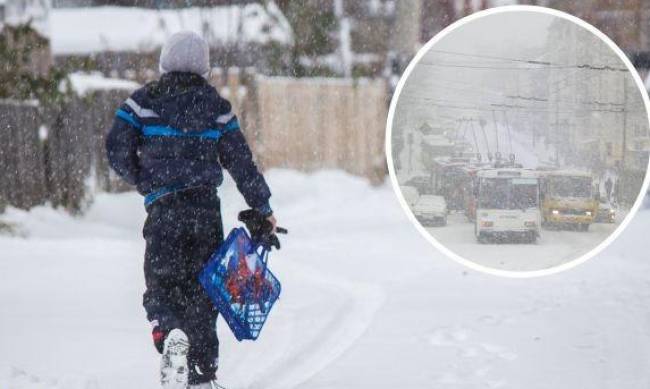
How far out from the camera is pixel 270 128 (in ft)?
51.4

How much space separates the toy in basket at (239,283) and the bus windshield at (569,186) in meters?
1.31

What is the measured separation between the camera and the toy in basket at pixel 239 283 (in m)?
3.91

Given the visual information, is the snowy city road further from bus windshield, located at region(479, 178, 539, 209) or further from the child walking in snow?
the child walking in snow

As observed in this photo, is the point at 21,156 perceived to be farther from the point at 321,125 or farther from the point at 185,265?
the point at 185,265

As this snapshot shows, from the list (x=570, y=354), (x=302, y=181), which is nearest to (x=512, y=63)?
(x=570, y=354)

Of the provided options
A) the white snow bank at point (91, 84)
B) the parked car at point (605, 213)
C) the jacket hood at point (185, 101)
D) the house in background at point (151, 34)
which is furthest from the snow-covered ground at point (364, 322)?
the house in background at point (151, 34)

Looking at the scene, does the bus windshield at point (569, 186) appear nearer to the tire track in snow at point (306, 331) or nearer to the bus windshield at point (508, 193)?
the bus windshield at point (508, 193)

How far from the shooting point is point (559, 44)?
14.9ft

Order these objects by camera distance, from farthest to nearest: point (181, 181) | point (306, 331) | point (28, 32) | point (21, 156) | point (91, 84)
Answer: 1. point (91, 84)
2. point (28, 32)
3. point (21, 156)
4. point (306, 331)
5. point (181, 181)

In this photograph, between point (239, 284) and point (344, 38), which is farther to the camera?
point (344, 38)

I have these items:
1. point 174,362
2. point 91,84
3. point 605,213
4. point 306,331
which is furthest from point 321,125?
point 174,362

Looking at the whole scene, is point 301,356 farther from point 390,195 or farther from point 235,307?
point 390,195

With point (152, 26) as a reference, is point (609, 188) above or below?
below

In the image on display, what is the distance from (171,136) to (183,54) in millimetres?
323
